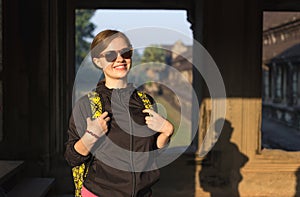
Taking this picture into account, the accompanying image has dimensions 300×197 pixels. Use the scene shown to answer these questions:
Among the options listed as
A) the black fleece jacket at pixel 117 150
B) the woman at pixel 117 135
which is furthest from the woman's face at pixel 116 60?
the black fleece jacket at pixel 117 150

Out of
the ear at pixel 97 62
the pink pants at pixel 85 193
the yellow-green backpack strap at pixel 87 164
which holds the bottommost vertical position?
the pink pants at pixel 85 193

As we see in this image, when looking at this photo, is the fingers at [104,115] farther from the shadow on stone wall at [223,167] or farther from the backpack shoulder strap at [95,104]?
the shadow on stone wall at [223,167]

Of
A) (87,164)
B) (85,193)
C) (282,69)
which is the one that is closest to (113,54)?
(87,164)

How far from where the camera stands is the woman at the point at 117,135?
191 cm

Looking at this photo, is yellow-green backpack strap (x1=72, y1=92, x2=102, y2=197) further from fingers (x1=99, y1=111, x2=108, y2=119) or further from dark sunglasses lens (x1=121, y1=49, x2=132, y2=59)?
dark sunglasses lens (x1=121, y1=49, x2=132, y2=59)

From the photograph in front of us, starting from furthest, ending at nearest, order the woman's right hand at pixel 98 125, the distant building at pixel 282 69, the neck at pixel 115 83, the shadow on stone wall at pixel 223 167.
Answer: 1. the distant building at pixel 282 69
2. the shadow on stone wall at pixel 223 167
3. the neck at pixel 115 83
4. the woman's right hand at pixel 98 125

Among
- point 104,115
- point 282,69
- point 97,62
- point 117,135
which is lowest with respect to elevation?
point 117,135

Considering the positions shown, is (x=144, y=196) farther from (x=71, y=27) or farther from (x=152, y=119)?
(x=71, y=27)

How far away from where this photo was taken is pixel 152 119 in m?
1.86

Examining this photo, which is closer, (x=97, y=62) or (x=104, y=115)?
(x=104, y=115)

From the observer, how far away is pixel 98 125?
5.84ft

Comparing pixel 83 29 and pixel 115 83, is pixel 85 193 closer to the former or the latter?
pixel 115 83

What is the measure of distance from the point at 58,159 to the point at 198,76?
6.99 ft

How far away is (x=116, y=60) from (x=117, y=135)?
1.27 ft
